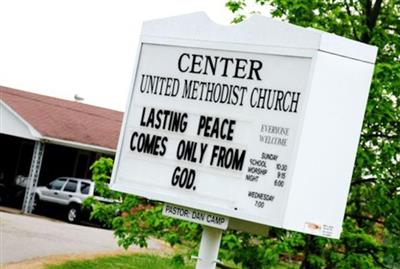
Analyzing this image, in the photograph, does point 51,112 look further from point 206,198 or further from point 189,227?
point 206,198

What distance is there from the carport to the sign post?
24.3 meters

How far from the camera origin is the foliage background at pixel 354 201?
41.7 feet

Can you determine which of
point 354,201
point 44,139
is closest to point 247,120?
point 354,201

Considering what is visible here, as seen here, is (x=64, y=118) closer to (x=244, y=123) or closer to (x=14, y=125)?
(x=14, y=125)

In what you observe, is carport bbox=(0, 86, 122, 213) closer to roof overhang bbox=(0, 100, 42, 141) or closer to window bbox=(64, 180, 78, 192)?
roof overhang bbox=(0, 100, 42, 141)

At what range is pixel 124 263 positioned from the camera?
914 inches

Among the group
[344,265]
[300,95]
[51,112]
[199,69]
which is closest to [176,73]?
[199,69]

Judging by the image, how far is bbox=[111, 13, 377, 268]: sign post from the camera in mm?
7066

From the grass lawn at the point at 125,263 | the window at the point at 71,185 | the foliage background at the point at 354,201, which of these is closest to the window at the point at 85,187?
the window at the point at 71,185

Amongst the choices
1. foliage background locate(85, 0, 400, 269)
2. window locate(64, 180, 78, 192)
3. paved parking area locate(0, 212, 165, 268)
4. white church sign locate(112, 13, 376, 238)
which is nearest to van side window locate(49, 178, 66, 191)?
window locate(64, 180, 78, 192)

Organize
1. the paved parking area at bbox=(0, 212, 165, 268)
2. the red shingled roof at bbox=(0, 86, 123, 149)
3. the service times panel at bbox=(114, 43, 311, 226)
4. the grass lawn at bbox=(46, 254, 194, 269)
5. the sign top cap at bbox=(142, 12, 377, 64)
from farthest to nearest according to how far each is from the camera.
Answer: the red shingled roof at bbox=(0, 86, 123, 149) → the paved parking area at bbox=(0, 212, 165, 268) → the grass lawn at bbox=(46, 254, 194, 269) → the service times panel at bbox=(114, 43, 311, 226) → the sign top cap at bbox=(142, 12, 377, 64)

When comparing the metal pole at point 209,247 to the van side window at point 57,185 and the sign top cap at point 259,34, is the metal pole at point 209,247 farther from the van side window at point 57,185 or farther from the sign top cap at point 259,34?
the van side window at point 57,185

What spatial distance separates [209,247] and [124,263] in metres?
15.3

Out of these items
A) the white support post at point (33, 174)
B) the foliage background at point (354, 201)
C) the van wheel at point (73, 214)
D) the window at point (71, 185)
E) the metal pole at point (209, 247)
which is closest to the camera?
the metal pole at point (209, 247)
